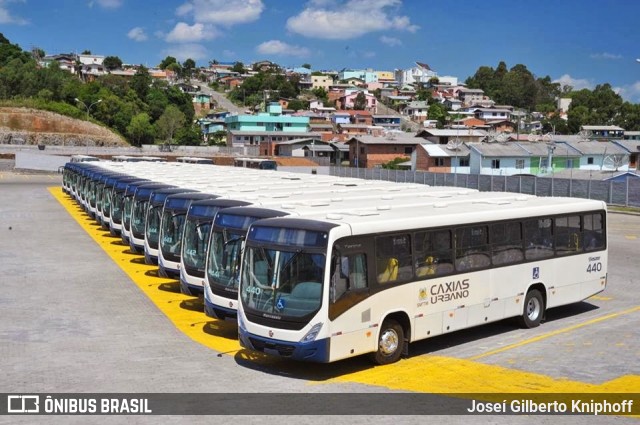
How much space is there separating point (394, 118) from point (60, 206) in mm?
124188

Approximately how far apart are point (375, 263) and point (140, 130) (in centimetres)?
12263

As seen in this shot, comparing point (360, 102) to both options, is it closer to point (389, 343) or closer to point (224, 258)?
point (224, 258)

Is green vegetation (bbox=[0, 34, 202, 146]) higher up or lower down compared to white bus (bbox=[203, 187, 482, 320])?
higher up

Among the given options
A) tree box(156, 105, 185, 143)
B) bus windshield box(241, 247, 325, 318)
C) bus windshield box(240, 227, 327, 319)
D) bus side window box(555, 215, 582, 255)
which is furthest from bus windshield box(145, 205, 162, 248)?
tree box(156, 105, 185, 143)

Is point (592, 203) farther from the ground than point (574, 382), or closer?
farther from the ground

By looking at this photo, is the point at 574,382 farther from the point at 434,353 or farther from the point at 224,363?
the point at 224,363

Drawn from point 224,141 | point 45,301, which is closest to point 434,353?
point 45,301

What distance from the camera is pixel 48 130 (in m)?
124

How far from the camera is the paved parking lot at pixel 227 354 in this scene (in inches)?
465

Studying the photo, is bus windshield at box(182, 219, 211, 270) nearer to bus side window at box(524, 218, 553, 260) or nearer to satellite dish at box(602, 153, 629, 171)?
bus side window at box(524, 218, 553, 260)

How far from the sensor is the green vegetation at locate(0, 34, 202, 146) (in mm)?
130125

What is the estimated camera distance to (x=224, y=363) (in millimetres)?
13148

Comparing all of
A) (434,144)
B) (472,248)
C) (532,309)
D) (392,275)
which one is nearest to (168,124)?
(434,144)

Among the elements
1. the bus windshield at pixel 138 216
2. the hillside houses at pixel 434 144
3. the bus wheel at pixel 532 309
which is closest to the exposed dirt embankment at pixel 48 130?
the hillside houses at pixel 434 144
